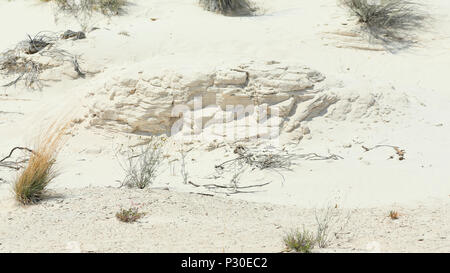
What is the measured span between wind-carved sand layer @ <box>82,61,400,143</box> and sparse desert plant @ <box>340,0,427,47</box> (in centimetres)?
367

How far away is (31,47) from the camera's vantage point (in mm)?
9086

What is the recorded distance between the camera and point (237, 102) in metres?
6.37

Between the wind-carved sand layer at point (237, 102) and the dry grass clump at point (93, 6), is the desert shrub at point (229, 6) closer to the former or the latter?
the dry grass clump at point (93, 6)

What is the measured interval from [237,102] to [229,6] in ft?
15.8

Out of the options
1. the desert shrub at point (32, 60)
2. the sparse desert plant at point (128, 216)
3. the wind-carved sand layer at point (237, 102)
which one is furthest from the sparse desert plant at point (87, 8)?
the sparse desert plant at point (128, 216)

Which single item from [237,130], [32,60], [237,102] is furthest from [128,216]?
[32,60]

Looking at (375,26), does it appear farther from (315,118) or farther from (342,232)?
(342,232)

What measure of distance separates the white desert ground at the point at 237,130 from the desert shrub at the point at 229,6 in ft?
0.94

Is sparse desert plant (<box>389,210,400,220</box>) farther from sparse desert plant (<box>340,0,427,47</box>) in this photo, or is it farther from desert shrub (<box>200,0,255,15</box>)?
desert shrub (<box>200,0,255,15</box>)

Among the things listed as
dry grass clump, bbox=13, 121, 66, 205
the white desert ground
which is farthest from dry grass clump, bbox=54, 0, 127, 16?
dry grass clump, bbox=13, 121, 66, 205

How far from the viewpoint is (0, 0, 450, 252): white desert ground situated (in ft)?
12.5

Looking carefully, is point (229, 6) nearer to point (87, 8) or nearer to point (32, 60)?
point (87, 8)

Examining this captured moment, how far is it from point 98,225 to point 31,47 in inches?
248

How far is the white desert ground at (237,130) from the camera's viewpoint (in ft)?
12.5
